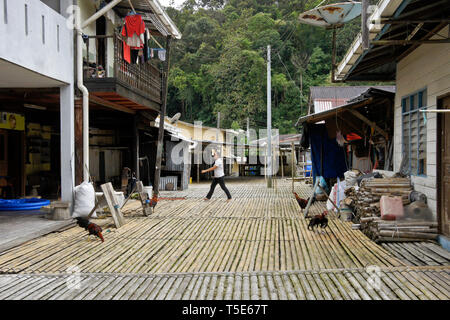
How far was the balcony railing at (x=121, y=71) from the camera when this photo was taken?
9430 mm

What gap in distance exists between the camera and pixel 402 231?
632cm

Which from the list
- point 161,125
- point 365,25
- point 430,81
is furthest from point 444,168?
point 161,125

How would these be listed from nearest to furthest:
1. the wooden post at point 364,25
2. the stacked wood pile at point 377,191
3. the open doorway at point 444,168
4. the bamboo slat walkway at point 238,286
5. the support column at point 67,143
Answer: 1. the bamboo slat walkway at point 238,286
2. the wooden post at point 364,25
3. the open doorway at point 444,168
4. the stacked wood pile at point 377,191
5. the support column at point 67,143

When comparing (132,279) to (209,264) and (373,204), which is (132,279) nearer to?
(209,264)

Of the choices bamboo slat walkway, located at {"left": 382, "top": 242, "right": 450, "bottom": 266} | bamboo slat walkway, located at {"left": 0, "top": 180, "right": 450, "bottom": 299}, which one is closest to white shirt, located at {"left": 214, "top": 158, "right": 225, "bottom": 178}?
bamboo slat walkway, located at {"left": 0, "top": 180, "right": 450, "bottom": 299}

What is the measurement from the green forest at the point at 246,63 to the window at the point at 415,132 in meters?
27.0

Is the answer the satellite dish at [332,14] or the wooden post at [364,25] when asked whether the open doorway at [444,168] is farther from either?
the satellite dish at [332,14]

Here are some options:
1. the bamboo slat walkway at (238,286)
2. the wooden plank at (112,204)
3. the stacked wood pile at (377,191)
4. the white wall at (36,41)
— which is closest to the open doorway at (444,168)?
the stacked wood pile at (377,191)

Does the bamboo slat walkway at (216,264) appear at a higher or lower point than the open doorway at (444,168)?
lower

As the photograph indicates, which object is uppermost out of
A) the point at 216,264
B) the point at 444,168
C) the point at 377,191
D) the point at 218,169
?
the point at 444,168

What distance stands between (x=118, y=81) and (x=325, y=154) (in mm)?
7225

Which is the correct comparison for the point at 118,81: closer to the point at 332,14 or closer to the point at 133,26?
the point at 133,26

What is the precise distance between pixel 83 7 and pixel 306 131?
7726 mm
